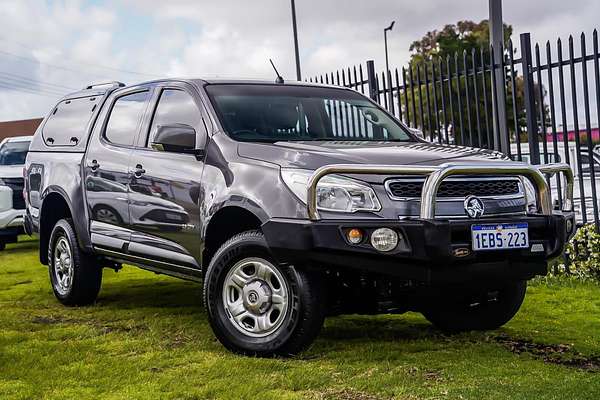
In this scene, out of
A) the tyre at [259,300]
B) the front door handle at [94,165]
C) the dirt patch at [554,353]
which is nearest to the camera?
the tyre at [259,300]

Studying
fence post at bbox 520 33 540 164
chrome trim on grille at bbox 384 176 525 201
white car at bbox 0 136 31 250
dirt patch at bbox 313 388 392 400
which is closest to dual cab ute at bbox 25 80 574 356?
chrome trim on grille at bbox 384 176 525 201

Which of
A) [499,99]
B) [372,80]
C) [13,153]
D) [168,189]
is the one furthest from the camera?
[13,153]

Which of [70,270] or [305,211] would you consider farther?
[70,270]

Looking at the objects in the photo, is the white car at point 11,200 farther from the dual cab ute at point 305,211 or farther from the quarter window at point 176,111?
the quarter window at point 176,111

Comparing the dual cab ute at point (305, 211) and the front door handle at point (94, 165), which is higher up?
the front door handle at point (94, 165)

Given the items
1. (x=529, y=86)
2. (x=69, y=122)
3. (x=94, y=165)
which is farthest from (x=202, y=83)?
(x=529, y=86)

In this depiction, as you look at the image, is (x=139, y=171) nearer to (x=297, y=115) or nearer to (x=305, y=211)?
(x=297, y=115)

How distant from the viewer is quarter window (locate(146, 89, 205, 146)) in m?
6.28

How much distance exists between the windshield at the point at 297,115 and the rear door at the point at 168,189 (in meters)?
0.25

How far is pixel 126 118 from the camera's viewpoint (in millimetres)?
7152

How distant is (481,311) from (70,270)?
11.9 feet

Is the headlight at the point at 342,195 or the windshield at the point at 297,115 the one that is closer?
the headlight at the point at 342,195

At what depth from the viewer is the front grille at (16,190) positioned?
1367cm

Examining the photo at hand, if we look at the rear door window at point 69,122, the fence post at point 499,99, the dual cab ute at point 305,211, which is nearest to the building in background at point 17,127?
the rear door window at point 69,122
